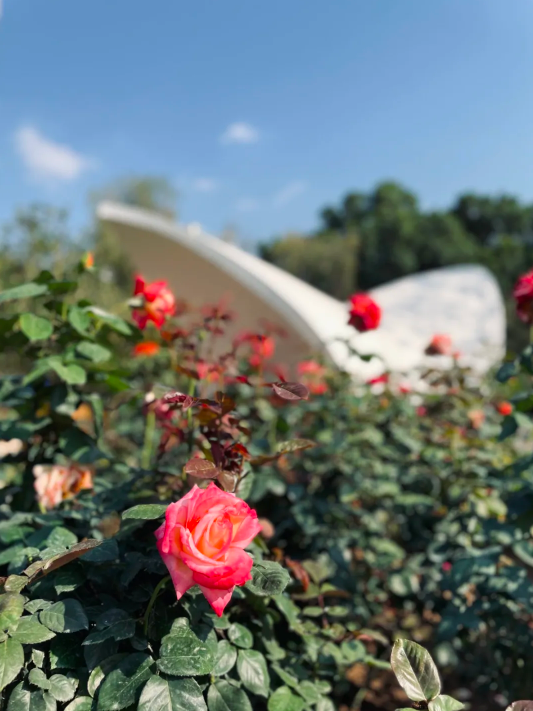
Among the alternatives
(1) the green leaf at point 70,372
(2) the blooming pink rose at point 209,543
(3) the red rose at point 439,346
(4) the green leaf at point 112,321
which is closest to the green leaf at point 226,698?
(2) the blooming pink rose at point 209,543

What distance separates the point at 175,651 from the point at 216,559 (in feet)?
0.53

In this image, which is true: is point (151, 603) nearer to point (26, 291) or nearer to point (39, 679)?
point (39, 679)

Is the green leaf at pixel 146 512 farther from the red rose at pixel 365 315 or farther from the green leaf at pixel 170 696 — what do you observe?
the red rose at pixel 365 315

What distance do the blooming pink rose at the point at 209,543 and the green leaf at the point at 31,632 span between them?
0.19m

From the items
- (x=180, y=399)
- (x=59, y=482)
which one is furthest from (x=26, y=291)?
(x=180, y=399)

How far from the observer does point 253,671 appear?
827 millimetres

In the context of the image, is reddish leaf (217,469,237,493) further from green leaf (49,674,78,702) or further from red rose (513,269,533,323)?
red rose (513,269,533,323)

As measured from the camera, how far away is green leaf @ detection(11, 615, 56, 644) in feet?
2.27

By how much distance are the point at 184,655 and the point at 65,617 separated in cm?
16

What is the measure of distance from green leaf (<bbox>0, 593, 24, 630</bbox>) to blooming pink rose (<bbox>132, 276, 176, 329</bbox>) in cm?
68

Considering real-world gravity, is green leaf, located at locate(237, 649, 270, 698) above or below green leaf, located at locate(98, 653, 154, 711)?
below

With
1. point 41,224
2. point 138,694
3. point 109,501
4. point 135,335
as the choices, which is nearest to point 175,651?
point 138,694

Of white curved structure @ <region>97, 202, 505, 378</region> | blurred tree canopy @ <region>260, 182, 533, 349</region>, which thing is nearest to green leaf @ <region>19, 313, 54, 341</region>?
white curved structure @ <region>97, 202, 505, 378</region>

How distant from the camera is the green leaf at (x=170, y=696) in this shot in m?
0.65
